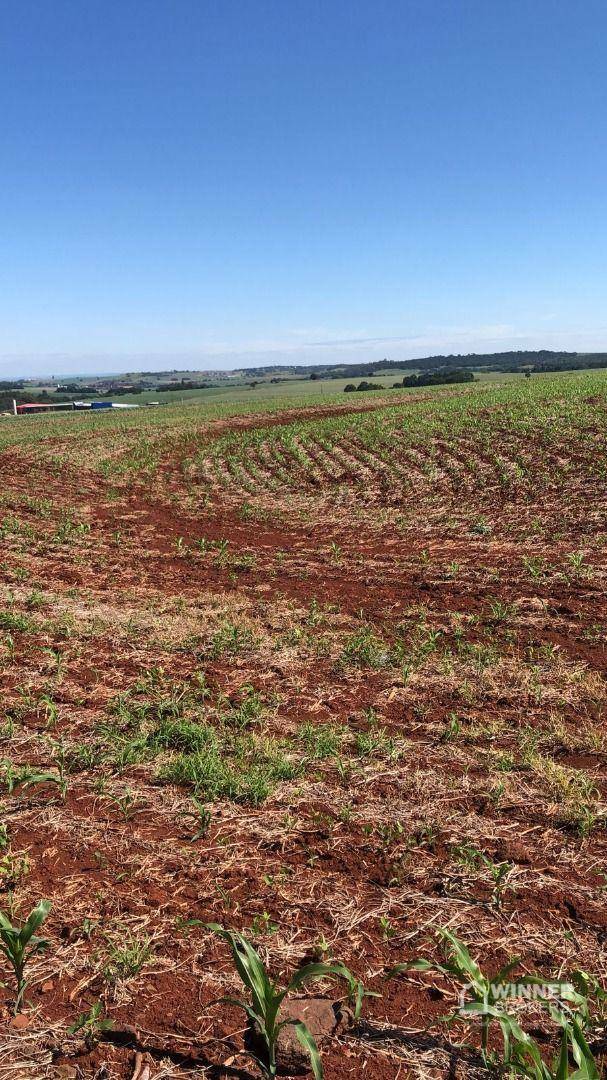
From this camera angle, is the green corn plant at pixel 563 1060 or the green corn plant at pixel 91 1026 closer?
the green corn plant at pixel 563 1060

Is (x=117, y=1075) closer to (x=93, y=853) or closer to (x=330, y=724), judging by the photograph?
(x=93, y=853)

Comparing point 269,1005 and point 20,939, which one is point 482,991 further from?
point 20,939

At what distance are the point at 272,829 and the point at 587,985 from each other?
213 cm

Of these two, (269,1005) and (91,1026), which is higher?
(269,1005)

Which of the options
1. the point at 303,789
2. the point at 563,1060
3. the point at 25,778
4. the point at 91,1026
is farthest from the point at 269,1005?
the point at 25,778

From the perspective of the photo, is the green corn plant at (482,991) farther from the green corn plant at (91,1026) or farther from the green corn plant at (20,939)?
the green corn plant at (20,939)

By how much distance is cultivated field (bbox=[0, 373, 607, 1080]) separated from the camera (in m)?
2.86

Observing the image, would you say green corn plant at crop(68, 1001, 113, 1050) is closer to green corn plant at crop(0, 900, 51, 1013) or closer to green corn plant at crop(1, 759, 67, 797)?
green corn plant at crop(0, 900, 51, 1013)

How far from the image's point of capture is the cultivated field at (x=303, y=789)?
9.38 feet

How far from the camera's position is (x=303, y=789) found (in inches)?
184

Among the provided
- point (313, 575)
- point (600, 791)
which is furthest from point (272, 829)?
point (313, 575)
